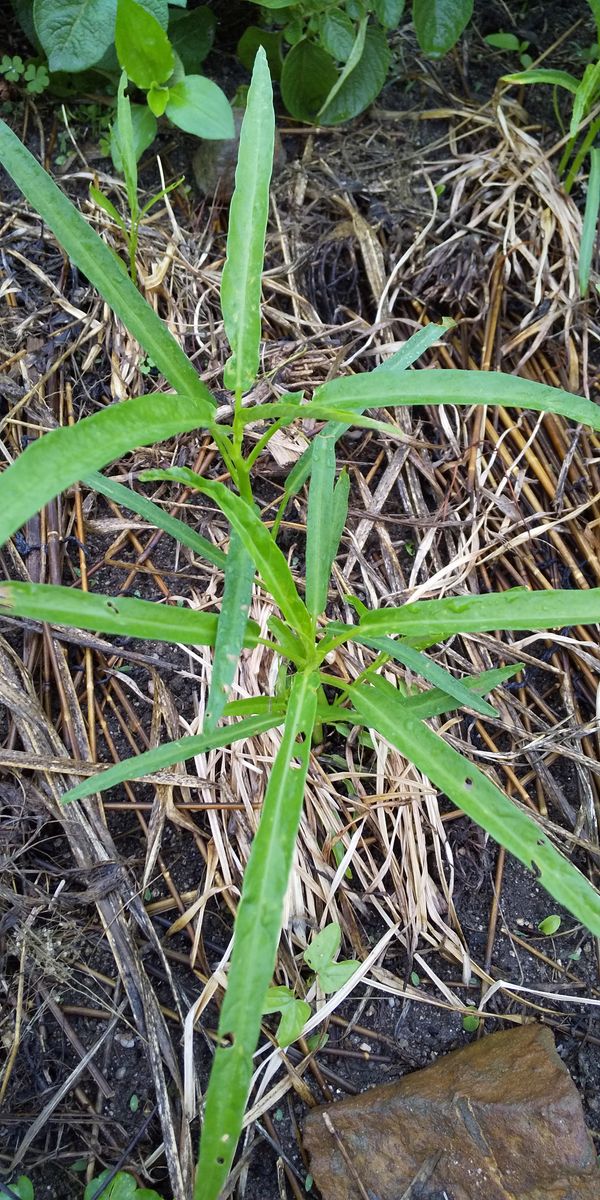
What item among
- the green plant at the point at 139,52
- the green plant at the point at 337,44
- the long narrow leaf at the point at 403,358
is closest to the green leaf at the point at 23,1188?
the long narrow leaf at the point at 403,358

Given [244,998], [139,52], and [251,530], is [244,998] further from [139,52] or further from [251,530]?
[139,52]

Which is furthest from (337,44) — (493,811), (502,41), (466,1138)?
(466,1138)

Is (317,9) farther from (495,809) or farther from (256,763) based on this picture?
(495,809)

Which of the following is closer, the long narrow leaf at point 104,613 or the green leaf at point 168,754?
the long narrow leaf at point 104,613

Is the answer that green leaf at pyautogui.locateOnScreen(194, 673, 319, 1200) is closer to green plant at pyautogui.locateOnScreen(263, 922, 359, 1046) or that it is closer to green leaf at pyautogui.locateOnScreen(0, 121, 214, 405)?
green plant at pyautogui.locateOnScreen(263, 922, 359, 1046)

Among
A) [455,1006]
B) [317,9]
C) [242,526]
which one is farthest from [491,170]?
[455,1006]

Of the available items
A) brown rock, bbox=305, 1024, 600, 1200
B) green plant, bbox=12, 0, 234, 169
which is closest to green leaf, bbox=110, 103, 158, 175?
green plant, bbox=12, 0, 234, 169

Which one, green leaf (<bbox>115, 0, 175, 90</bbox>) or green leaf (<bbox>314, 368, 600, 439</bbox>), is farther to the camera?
green leaf (<bbox>115, 0, 175, 90</bbox>)

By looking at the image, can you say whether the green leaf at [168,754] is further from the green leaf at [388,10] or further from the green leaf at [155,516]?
the green leaf at [388,10]
